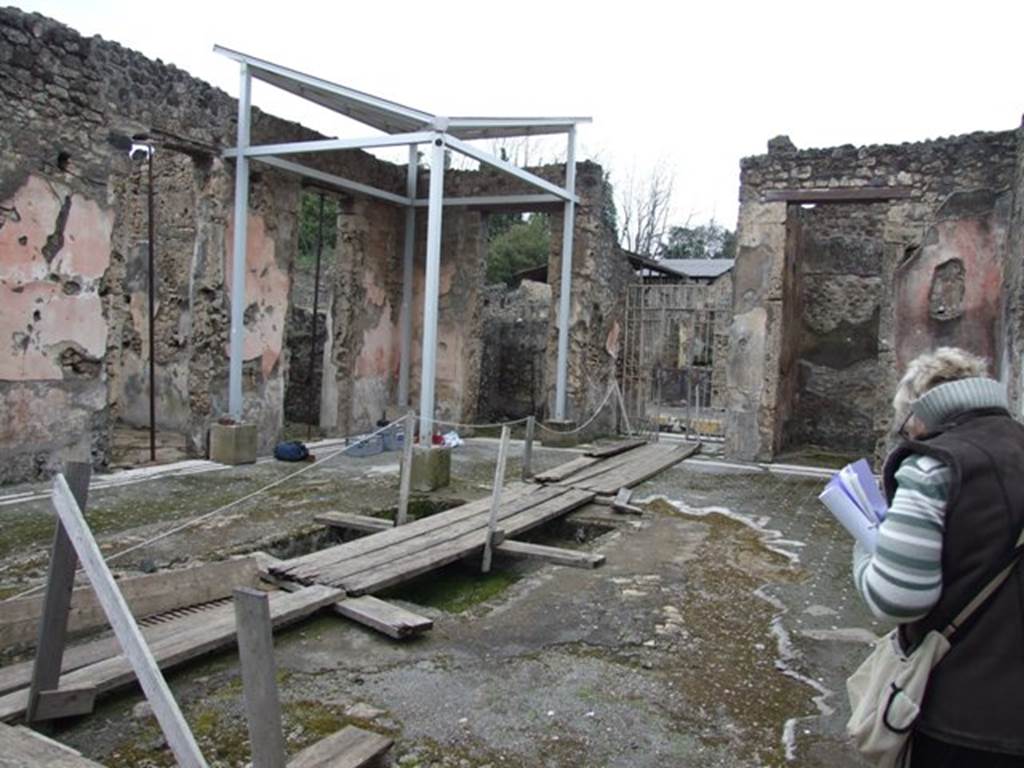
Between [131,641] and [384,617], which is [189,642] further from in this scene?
[131,641]

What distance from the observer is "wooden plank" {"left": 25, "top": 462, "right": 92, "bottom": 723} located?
125 inches

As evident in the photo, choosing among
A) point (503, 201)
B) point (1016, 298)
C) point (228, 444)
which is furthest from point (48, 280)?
point (1016, 298)

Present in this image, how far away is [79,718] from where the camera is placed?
346 cm

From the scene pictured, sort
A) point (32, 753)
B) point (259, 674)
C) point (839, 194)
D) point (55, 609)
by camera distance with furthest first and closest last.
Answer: point (839, 194), point (55, 609), point (32, 753), point (259, 674)

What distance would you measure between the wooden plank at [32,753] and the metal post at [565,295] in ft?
33.6

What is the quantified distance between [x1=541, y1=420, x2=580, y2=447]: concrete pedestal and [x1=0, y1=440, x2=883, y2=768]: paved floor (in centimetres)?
494

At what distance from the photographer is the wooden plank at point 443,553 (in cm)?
517

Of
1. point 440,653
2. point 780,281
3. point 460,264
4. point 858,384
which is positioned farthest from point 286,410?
point 440,653

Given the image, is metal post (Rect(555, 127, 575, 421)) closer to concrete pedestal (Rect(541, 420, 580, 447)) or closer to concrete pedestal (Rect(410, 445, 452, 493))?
concrete pedestal (Rect(541, 420, 580, 447))

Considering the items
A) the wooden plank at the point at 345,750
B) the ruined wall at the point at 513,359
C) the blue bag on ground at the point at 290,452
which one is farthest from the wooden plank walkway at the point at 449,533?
the ruined wall at the point at 513,359

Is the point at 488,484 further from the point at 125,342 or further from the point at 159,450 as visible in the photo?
the point at 125,342

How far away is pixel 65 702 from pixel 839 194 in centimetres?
1071

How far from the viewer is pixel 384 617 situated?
461 centimetres

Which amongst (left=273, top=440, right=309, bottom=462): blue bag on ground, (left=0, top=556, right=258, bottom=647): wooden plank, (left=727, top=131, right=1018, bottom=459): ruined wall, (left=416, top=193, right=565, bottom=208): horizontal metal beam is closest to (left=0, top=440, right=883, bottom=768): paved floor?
(left=0, top=556, right=258, bottom=647): wooden plank
